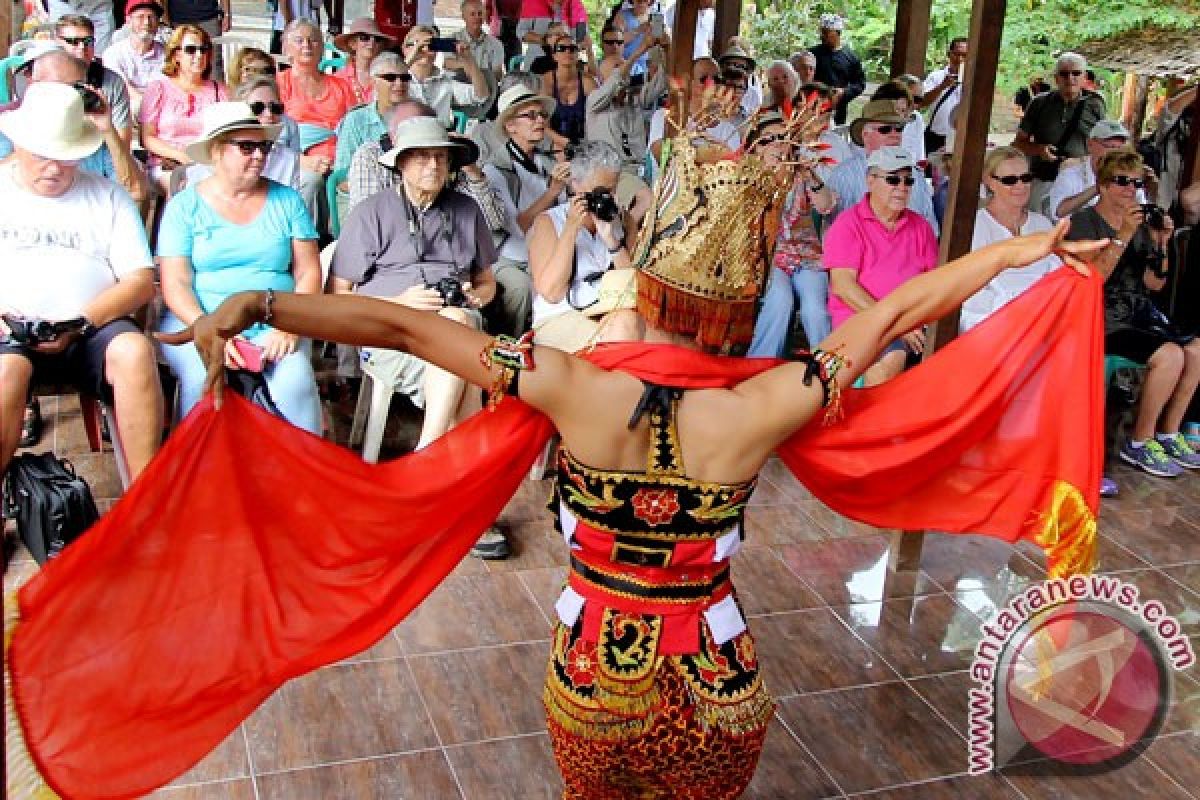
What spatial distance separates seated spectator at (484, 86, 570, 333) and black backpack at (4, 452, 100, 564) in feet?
7.83

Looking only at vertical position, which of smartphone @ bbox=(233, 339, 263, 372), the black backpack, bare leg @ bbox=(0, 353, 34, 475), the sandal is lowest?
the sandal

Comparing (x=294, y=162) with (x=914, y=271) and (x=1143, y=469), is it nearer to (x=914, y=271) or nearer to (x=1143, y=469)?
(x=914, y=271)

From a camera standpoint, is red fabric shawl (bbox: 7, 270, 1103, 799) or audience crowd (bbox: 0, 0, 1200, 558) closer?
red fabric shawl (bbox: 7, 270, 1103, 799)

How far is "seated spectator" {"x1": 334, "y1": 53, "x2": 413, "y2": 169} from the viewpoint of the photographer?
22.3 feet

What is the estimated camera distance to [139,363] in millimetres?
4602

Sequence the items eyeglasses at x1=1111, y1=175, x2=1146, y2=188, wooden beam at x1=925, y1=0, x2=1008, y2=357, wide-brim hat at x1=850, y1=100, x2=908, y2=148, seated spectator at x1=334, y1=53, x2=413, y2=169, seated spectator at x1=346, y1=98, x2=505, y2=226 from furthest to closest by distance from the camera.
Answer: wide-brim hat at x1=850, y1=100, x2=908, y2=148 < seated spectator at x1=334, y1=53, x2=413, y2=169 < eyeglasses at x1=1111, y1=175, x2=1146, y2=188 < seated spectator at x1=346, y1=98, x2=505, y2=226 < wooden beam at x1=925, y1=0, x2=1008, y2=357

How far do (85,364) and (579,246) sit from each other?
1957 millimetres

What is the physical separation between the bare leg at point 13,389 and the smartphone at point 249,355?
681 mm

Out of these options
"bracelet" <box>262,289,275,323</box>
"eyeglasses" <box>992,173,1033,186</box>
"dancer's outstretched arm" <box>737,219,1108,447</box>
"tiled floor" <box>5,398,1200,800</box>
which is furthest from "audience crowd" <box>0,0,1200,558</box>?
"bracelet" <box>262,289,275,323</box>

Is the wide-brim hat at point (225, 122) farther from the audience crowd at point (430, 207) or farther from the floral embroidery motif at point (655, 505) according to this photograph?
the floral embroidery motif at point (655, 505)

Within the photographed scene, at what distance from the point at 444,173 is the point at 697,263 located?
125 inches

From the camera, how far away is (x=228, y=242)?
5027mm

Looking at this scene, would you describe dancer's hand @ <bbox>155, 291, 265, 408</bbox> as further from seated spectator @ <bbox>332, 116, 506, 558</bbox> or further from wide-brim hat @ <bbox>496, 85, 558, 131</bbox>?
wide-brim hat @ <bbox>496, 85, 558, 131</bbox>

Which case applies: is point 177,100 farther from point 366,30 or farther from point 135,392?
point 135,392
